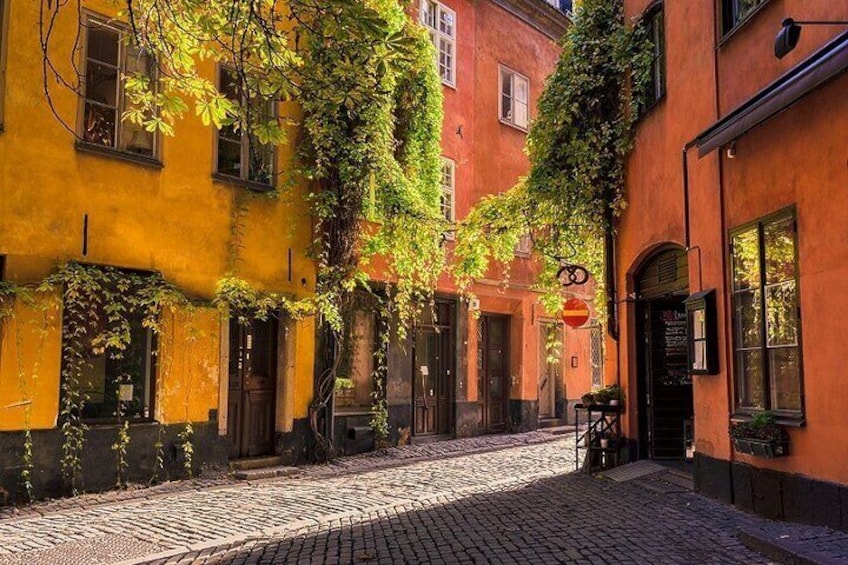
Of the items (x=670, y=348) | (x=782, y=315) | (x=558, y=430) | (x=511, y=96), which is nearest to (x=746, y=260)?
(x=782, y=315)

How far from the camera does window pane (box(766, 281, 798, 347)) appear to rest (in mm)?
7180

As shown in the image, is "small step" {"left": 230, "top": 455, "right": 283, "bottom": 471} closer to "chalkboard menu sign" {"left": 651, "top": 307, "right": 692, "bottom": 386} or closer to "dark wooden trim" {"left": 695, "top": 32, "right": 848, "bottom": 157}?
"chalkboard menu sign" {"left": 651, "top": 307, "right": 692, "bottom": 386}

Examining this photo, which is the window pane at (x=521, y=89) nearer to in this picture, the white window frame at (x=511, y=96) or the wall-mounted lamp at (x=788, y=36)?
the white window frame at (x=511, y=96)

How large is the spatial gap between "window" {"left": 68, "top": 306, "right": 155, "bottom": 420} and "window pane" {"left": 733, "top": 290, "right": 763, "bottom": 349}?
7.18 metres

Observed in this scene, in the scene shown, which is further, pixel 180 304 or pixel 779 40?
pixel 180 304

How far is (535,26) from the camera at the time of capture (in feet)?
65.0

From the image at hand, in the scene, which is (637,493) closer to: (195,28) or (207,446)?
(207,446)

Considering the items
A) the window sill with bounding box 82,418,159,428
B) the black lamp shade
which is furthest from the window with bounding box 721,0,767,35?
the window sill with bounding box 82,418,159,428

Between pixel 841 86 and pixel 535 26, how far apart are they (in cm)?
1432

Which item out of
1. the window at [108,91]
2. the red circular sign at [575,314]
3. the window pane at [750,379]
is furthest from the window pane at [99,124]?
the window pane at [750,379]

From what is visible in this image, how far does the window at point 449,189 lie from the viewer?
16.6 metres

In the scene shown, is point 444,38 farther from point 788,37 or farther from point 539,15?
point 788,37

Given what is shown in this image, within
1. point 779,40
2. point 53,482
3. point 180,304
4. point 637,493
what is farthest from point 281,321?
point 779,40

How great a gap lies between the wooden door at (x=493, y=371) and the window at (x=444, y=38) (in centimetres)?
531
